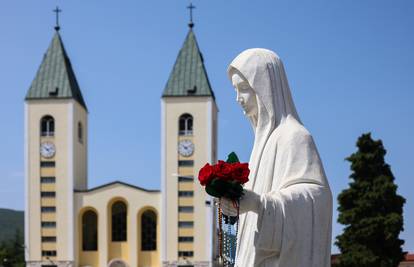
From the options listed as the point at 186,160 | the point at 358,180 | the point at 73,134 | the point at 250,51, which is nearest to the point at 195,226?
the point at 186,160

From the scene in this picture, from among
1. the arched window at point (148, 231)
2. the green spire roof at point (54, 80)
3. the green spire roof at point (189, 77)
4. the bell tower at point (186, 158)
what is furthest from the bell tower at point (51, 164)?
the green spire roof at point (189, 77)

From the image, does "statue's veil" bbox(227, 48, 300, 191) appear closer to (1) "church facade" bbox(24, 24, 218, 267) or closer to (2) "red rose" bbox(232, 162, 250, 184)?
(2) "red rose" bbox(232, 162, 250, 184)

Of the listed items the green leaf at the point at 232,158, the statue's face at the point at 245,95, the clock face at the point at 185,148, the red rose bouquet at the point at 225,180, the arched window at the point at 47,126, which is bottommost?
the red rose bouquet at the point at 225,180

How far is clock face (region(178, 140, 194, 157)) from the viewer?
65.9 meters

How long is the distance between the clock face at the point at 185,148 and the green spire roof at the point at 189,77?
404cm

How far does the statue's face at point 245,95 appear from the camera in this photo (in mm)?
4758

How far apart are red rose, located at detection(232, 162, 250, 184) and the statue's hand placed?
0.21ft

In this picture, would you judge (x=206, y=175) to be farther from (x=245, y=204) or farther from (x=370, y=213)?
(x=370, y=213)

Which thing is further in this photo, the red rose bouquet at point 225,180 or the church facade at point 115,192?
the church facade at point 115,192

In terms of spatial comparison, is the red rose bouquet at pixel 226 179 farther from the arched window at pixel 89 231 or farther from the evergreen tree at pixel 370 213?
the arched window at pixel 89 231

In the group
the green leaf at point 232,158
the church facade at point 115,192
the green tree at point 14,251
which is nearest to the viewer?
the green leaf at point 232,158

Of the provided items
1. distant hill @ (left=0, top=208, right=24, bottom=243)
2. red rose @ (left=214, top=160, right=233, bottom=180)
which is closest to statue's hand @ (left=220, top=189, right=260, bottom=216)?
red rose @ (left=214, top=160, right=233, bottom=180)

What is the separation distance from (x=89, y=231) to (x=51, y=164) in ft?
22.3

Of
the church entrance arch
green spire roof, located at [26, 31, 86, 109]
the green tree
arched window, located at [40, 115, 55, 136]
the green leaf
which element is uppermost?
green spire roof, located at [26, 31, 86, 109]
